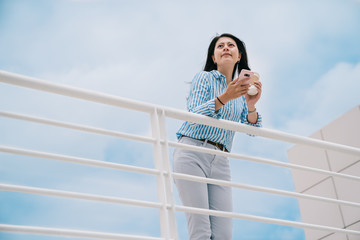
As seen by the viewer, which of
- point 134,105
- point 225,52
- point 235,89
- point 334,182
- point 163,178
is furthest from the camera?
point 334,182

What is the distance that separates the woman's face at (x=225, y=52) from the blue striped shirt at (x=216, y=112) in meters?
0.11

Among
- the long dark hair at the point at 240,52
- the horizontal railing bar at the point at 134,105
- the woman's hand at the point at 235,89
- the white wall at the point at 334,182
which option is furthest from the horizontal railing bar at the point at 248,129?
the white wall at the point at 334,182

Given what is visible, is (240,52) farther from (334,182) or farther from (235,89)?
(334,182)

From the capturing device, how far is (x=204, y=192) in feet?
6.55

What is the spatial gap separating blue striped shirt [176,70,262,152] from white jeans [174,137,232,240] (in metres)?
0.04

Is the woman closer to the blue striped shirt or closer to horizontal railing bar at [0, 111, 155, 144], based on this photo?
the blue striped shirt

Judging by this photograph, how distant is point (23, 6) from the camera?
36469 mm

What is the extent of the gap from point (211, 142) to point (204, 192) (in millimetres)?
236

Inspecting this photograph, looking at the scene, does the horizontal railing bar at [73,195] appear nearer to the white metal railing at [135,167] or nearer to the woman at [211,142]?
the white metal railing at [135,167]

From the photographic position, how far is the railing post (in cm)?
148

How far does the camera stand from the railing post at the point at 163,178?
1.48 meters

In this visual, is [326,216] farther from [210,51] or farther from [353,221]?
[210,51]

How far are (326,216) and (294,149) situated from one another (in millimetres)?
1220

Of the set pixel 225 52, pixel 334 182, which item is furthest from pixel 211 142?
pixel 334 182
